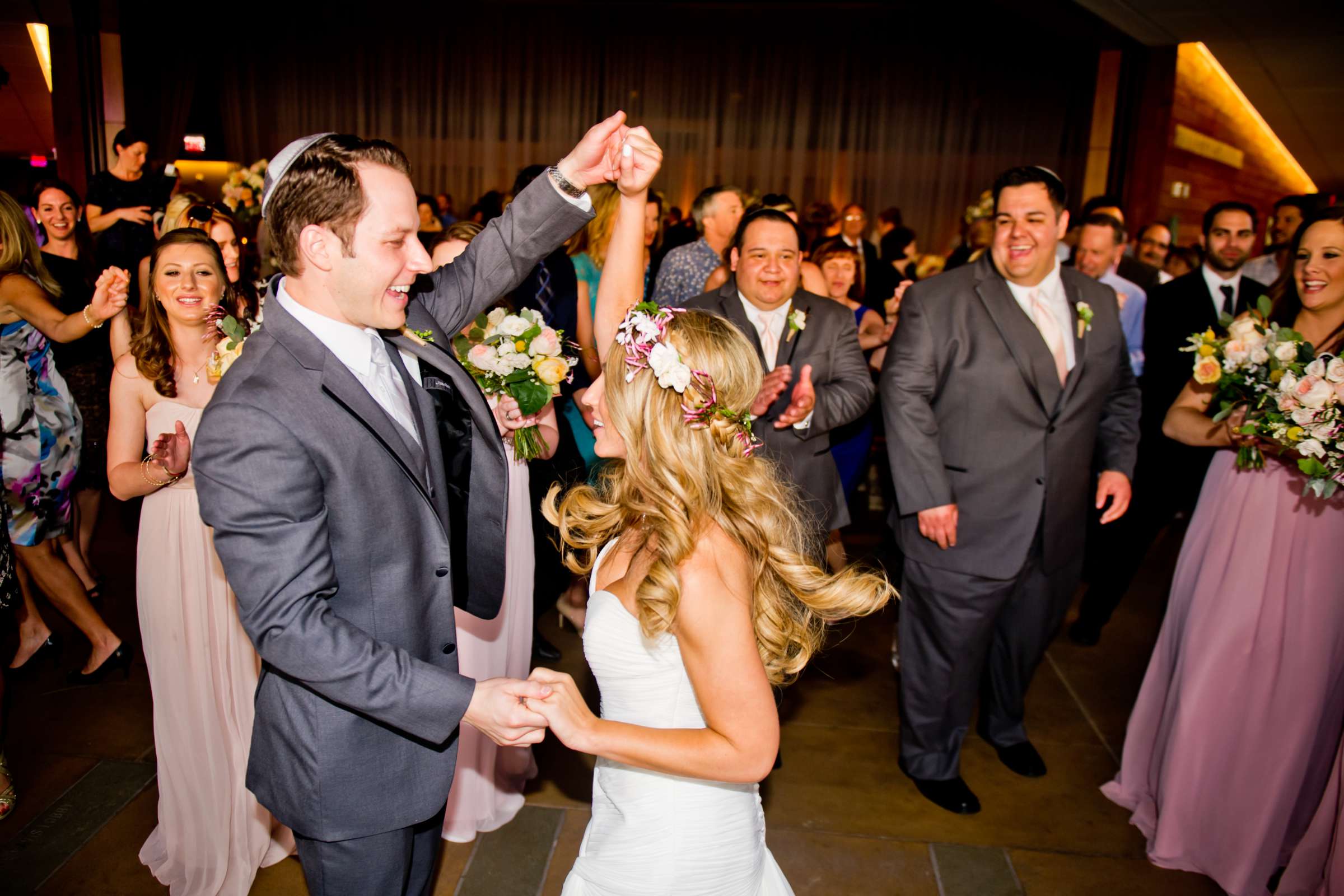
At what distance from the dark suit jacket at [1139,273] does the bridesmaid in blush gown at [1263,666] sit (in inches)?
126

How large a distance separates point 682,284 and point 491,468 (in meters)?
2.94

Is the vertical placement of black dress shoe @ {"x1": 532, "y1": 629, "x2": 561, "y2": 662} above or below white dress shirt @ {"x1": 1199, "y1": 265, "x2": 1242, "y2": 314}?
below

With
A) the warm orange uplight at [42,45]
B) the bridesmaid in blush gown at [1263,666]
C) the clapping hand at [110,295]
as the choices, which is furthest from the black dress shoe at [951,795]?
the warm orange uplight at [42,45]

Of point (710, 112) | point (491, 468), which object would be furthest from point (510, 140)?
point (491, 468)

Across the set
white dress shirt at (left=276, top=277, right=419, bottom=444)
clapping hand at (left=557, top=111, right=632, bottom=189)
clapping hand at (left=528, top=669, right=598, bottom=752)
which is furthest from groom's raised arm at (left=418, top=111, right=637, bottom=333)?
clapping hand at (left=528, top=669, right=598, bottom=752)

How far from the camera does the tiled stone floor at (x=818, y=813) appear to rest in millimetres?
2709

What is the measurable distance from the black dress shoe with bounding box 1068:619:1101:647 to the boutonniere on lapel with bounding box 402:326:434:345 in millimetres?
3723

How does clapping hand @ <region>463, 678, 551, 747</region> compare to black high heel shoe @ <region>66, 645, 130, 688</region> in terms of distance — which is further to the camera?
black high heel shoe @ <region>66, 645, 130, 688</region>

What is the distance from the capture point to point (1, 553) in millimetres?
2742

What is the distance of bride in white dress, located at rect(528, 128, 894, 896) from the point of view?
1567mm

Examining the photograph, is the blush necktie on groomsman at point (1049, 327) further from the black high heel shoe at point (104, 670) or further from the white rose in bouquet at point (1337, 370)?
the black high heel shoe at point (104, 670)

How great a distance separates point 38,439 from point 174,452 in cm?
175

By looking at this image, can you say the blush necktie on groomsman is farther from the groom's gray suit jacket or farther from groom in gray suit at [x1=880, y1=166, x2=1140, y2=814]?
the groom's gray suit jacket

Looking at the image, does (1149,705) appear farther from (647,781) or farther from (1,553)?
(1,553)
